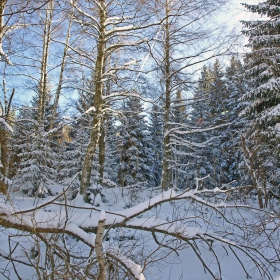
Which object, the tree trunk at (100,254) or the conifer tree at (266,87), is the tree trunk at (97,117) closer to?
the tree trunk at (100,254)

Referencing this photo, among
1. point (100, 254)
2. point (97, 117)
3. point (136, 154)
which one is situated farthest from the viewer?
point (136, 154)

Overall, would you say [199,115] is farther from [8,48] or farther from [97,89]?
[8,48]

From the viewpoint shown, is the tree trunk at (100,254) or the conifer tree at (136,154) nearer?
the tree trunk at (100,254)

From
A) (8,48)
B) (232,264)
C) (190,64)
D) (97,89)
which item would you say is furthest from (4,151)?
(190,64)

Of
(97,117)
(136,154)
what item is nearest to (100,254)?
(97,117)

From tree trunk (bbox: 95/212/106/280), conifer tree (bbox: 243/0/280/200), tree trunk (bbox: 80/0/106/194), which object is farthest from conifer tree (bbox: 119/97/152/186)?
tree trunk (bbox: 95/212/106/280)

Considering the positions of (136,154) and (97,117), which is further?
(136,154)

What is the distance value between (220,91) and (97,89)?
4.48 meters

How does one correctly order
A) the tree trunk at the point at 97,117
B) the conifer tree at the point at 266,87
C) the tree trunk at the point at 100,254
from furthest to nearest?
the conifer tree at the point at 266,87, the tree trunk at the point at 97,117, the tree trunk at the point at 100,254

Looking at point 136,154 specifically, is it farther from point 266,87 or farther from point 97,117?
point 97,117

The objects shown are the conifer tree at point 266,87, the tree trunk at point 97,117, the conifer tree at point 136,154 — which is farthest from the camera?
the conifer tree at point 136,154

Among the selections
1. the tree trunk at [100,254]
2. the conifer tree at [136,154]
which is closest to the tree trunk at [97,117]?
the tree trunk at [100,254]

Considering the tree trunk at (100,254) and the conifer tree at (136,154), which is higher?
the conifer tree at (136,154)

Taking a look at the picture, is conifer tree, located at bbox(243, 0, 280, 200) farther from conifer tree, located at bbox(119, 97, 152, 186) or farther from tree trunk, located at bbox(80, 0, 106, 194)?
conifer tree, located at bbox(119, 97, 152, 186)
